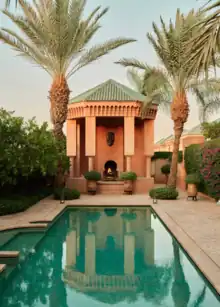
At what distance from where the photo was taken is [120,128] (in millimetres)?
24266

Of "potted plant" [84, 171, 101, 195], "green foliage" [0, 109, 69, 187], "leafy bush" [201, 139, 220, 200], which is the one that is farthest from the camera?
"potted plant" [84, 171, 101, 195]

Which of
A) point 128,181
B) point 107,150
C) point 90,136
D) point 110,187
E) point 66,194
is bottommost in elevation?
point 66,194

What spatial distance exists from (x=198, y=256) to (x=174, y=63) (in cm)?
1198

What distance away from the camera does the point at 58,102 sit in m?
17.7

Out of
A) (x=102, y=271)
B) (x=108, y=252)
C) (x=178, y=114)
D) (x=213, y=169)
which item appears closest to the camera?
(x=102, y=271)

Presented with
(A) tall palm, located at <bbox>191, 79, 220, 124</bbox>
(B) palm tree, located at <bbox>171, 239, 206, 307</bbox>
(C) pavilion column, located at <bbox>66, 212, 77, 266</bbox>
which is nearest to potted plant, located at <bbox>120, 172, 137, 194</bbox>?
(A) tall palm, located at <bbox>191, 79, 220, 124</bbox>

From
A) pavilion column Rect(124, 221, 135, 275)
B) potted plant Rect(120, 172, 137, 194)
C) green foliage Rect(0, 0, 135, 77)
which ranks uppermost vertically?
green foliage Rect(0, 0, 135, 77)

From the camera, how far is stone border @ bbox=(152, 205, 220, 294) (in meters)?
5.83

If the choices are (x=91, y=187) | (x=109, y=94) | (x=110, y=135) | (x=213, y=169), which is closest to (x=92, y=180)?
(x=91, y=187)

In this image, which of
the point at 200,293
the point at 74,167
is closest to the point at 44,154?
the point at 74,167

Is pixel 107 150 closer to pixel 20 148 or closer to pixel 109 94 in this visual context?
pixel 109 94

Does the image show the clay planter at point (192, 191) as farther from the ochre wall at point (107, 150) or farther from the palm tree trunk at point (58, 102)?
the ochre wall at point (107, 150)

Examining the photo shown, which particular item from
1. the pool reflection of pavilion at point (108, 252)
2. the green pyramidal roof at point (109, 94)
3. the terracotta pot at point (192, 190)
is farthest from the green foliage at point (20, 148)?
the green pyramidal roof at point (109, 94)

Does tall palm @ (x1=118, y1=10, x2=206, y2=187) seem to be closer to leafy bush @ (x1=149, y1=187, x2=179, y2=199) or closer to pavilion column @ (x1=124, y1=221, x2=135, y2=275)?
leafy bush @ (x1=149, y1=187, x2=179, y2=199)
